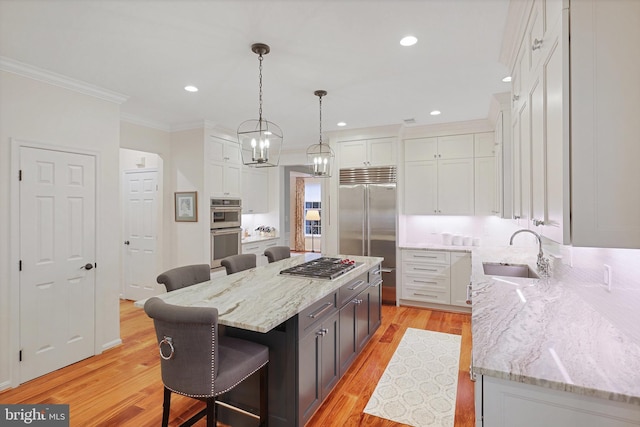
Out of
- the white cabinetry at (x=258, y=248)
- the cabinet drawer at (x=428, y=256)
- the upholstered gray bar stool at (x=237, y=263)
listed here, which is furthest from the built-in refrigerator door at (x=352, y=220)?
the upholstered gray bar stool at (x=237, y=263)

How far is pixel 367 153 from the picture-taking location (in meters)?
5.11

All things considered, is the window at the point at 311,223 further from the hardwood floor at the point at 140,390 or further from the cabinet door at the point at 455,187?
the hardwood floor at the point at 140,390

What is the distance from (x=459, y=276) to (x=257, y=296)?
342 cm

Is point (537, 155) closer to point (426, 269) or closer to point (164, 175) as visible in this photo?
point (426, 269)

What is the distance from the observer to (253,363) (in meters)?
1.88

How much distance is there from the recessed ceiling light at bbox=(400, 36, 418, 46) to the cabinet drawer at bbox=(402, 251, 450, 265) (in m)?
3.13

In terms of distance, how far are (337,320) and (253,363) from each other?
922 mm

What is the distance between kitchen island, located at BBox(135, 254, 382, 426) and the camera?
6.47 feet

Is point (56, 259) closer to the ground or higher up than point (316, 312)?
A: higher up

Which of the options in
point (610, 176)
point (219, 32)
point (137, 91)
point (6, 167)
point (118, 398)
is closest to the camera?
point (610, 176)

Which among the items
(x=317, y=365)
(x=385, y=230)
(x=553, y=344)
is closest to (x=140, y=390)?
(x=317, y=365)

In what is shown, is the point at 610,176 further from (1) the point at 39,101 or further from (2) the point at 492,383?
(1) the point at 39,101

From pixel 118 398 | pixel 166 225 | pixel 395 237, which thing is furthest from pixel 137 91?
pixel 395 237

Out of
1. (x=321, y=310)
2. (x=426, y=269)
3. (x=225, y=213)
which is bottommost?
(x=426, y=269)
